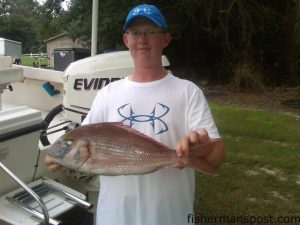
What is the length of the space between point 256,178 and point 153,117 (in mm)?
3665

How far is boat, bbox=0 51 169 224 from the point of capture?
9.40ft

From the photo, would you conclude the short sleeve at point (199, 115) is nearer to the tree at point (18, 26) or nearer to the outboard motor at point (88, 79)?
the outboard motor at point (88, 79)

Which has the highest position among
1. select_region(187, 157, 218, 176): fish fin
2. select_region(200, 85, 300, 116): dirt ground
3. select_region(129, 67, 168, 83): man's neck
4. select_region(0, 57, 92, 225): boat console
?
select_region(129, 67, 168, 83): man's neck

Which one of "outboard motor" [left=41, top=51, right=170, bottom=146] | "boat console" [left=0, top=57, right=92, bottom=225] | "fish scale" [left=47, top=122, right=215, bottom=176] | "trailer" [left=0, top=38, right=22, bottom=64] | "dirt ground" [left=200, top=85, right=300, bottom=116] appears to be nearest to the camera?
"fish scale" [left=47, top=122, right=215, bottom=176]

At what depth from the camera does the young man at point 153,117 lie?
6.91 ft

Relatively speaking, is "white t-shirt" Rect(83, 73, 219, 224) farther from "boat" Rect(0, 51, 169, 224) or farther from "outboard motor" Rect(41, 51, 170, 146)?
"outboard motor" Rect(41, 51, 170, 146)

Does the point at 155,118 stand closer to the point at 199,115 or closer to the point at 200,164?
the point at 199,115

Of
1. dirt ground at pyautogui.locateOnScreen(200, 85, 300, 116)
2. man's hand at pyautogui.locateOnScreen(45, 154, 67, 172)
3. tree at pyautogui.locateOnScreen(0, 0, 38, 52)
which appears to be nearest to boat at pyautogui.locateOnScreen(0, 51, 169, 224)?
man's hand at pyautogui.locateOnScreen(45, 154, 67, 172)

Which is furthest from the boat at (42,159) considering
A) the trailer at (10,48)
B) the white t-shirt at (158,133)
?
the trailer at (10,48)

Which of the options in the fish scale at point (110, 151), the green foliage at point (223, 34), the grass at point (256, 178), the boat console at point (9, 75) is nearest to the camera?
the fish scale at point (110, 151)

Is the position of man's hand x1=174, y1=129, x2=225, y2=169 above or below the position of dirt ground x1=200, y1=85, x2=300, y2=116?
above

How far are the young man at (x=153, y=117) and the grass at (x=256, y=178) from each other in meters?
2.24

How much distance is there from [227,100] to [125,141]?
34.4ft

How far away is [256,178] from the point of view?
5480 millimetres
